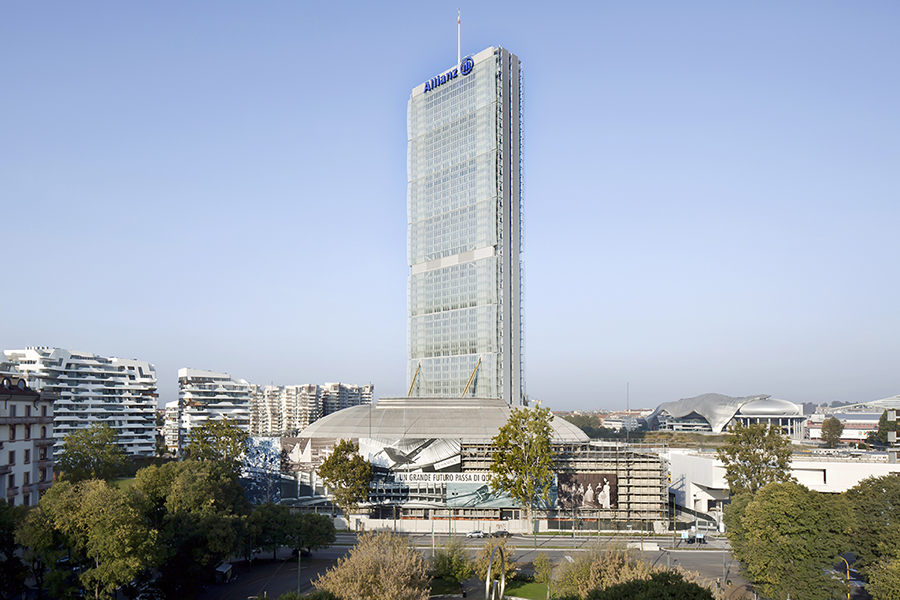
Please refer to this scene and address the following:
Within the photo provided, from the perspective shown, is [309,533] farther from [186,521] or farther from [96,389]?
[96,389]

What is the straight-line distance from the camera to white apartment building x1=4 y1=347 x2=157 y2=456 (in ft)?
522

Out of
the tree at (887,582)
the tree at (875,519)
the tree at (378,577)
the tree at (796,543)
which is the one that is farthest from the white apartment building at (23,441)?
the tree at (875,519)

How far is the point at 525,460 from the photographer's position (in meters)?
94.3

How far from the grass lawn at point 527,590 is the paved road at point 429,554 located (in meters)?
3.75

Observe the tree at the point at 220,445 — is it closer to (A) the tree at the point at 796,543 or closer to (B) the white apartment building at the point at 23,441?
(B) the white apartment building at the point at 23,441

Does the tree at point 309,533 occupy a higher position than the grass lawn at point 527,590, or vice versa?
the tree at point 309,533

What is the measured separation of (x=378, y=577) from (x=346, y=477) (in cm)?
5139

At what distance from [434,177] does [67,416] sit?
108036 mm

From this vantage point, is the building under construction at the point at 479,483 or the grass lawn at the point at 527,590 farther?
the building under construction at the point at 479,483

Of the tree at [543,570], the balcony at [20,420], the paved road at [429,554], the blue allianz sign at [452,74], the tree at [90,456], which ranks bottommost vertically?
the paved road at [429,554]

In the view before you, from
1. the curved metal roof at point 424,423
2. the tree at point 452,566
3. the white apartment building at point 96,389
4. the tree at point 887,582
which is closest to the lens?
the tree at point 887,582

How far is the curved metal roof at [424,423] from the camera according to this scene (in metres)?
109

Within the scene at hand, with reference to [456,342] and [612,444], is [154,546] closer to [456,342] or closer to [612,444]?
[612,444]

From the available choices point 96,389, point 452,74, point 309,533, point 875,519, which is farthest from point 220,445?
point 452,74
